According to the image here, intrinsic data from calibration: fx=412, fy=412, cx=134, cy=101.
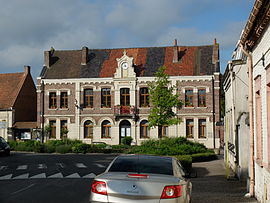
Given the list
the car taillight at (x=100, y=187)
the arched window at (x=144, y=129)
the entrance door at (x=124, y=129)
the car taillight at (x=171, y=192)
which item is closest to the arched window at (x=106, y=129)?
the entrance door at (x=124, y=129)

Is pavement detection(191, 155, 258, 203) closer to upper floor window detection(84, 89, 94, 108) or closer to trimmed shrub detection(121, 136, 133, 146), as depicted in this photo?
trimmed shrub detection(121, 136, 133, 146)

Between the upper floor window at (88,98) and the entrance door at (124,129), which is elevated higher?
the upper floor window at (88,98)

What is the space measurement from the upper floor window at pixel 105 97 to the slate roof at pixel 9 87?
36.2 ft

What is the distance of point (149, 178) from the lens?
7.14 m

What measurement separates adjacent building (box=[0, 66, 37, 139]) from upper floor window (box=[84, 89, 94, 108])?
6478mm

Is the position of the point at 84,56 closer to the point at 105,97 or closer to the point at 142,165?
the point at 105,97

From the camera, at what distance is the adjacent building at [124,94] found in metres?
42.7

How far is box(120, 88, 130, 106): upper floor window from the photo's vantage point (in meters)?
44.3

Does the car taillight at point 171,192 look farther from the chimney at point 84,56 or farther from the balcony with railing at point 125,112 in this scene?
the chimney at point 84,56

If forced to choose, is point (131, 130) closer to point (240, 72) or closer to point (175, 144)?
point (175, 144)

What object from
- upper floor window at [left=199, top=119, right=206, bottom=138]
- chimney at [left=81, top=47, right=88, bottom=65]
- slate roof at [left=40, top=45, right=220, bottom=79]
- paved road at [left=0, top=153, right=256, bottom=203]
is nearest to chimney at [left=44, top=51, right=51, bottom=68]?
slate roof at [left=40, top=45, right=220, bottom=79]

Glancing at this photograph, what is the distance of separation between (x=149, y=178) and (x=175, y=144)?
70.1ft

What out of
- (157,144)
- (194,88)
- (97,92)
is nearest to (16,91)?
(97,92)

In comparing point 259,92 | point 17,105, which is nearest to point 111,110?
point 17,105
